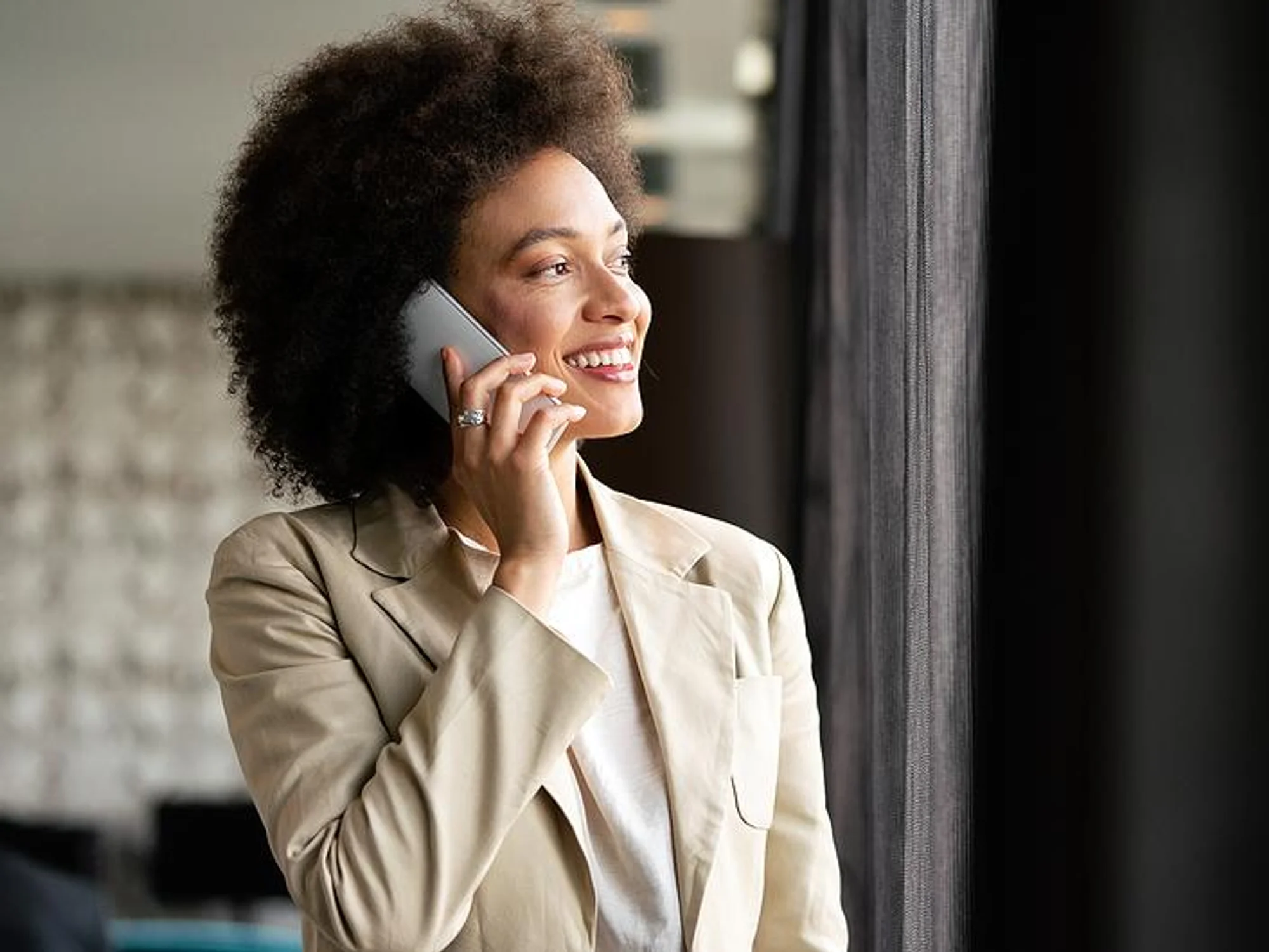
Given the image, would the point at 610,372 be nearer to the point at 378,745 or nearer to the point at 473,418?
the point at 473,418

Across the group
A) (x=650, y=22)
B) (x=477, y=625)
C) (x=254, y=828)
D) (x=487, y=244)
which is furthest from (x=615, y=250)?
(x=254, y=828)

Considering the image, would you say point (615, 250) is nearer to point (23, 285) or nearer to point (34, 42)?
point (34, 42)

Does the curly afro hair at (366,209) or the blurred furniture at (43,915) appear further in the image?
the blurred furniture at (43,915)

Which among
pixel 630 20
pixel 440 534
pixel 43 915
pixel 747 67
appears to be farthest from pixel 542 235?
pixel 747 67

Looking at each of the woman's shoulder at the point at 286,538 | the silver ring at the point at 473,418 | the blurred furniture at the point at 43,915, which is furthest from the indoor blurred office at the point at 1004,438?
the blurred furniture at the point at 43,915

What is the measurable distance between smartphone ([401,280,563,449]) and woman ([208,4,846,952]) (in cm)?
1

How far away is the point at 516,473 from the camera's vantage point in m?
1.39

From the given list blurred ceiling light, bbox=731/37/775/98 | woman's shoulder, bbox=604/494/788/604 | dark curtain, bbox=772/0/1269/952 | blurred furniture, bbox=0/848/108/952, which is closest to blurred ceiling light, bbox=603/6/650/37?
blurred ceiling light, bbox=731/37/775/98

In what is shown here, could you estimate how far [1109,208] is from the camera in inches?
31.4

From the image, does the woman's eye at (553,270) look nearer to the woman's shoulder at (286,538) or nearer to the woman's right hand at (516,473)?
the woman's right hand at (516,473)

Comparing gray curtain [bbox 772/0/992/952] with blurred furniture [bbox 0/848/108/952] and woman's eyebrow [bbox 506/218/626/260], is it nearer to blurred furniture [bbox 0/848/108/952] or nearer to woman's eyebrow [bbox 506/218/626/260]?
woman's eyebrow [bbox 506/218/626/260]

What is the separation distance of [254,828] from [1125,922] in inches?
230

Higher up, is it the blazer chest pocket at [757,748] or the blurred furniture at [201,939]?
the blazer chest pocket at [757,748]

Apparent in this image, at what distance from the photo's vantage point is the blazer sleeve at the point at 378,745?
1289 millimetres
